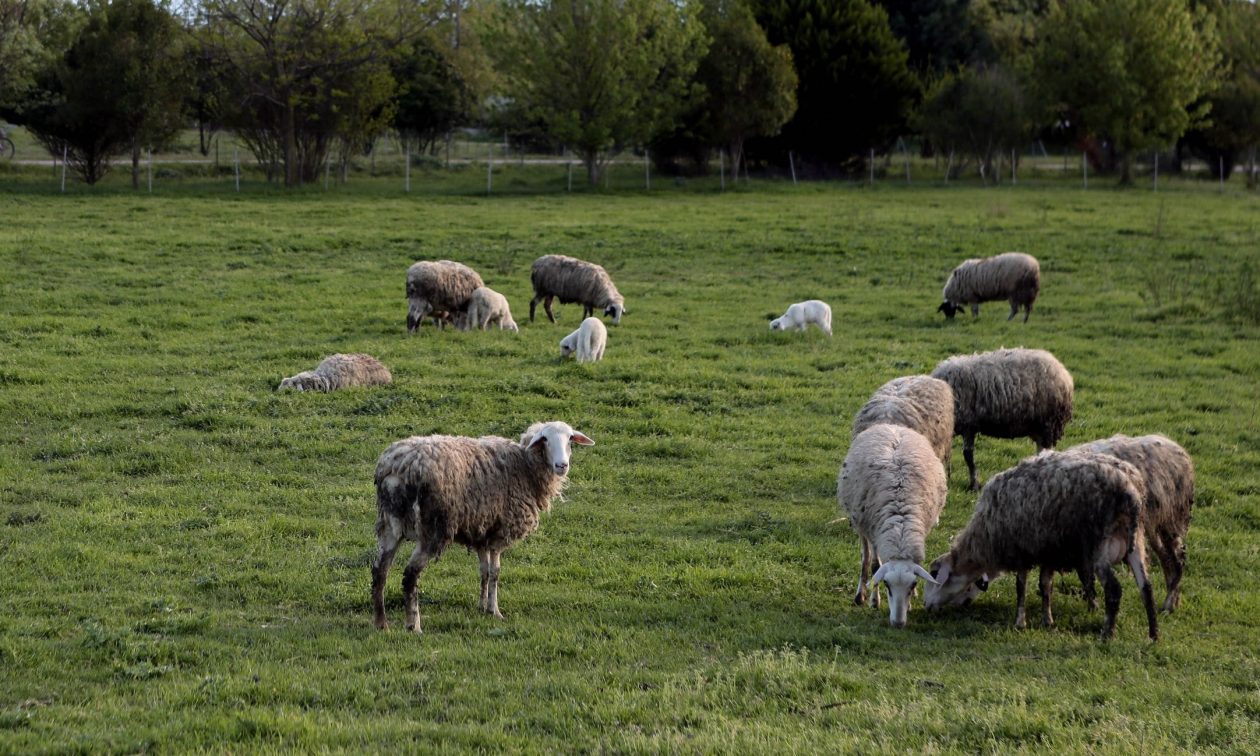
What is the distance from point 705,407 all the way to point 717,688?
872 cm

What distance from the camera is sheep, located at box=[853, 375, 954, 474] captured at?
11.4 meters

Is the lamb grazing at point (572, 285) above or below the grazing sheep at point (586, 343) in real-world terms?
above

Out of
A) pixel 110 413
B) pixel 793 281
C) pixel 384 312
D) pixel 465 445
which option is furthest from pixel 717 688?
pixel 793 281

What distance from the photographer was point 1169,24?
49469 millimetres

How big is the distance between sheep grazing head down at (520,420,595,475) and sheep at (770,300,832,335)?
443 inches

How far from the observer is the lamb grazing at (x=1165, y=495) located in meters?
9.20

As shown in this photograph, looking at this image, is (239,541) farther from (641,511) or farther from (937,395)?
(937,395)

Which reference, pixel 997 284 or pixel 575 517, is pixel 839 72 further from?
pixel 575 517

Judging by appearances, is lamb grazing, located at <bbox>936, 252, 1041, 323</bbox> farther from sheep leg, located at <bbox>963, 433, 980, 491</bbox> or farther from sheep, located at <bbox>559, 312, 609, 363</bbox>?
sheep leg, located at <bbox>963, 433, 980, 491</bbox>

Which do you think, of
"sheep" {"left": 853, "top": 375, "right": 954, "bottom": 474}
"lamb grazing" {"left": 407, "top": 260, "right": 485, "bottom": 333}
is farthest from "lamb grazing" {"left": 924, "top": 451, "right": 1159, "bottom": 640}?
"lamb grazing" {"left": 407, "top": 260, "right": 485, "bottom": 333}

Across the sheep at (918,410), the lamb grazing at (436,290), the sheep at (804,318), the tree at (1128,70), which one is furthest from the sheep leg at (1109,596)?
the tree at (1128,70)

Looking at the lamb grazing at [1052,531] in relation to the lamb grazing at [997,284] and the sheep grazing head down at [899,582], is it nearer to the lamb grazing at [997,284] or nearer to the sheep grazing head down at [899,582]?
the sheep grazing head down at [899,582]

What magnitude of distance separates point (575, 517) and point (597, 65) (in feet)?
117

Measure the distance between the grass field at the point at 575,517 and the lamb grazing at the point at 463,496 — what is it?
415 mm
